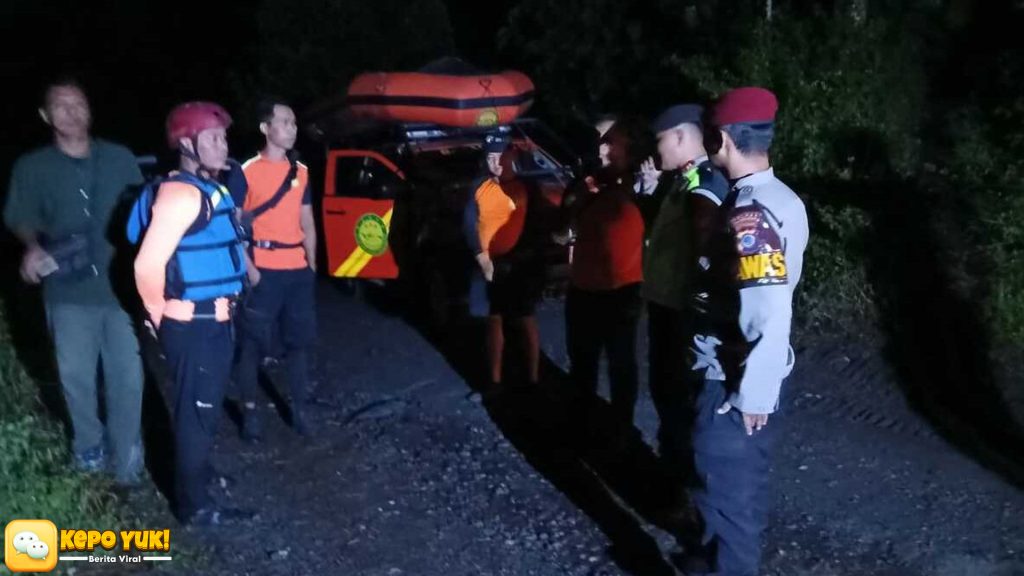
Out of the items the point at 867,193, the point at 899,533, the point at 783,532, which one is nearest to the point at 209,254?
the point at 783,532

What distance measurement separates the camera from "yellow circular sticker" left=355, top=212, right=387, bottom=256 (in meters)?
10.1


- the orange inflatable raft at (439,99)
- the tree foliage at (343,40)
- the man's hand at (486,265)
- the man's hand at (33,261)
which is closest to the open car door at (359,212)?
the orange inflatable raft at (439,99)

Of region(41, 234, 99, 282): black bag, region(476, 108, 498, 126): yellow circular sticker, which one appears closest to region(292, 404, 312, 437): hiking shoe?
region(41, 234, 99, 282): black bag

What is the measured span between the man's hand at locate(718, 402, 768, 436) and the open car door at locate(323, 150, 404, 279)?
20.2ft

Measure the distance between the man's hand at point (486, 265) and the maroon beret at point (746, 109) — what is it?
2.98 meters

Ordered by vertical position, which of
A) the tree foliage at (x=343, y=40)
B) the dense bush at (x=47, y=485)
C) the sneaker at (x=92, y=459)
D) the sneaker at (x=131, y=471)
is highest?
→ the tree foliage at (x=343, y=40)

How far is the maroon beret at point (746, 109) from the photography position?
4.12 metres

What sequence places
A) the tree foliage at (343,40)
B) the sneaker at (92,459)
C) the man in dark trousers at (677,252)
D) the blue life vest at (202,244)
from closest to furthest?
the blue life vest at (202,244) < the man in dark trousers at (677,252) < the sneaker at (92,459) < the tree foliage at (343,40)

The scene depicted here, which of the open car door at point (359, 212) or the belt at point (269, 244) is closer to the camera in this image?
the belt at point (269, 244)

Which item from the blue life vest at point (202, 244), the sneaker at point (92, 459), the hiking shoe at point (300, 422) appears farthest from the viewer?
the hiking shoe at point (300, 422)

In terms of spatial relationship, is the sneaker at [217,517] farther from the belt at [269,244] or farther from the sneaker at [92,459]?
the belt at [269,244]

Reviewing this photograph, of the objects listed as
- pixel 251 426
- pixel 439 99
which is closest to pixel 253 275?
pixel 251 426

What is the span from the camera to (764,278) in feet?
12.9

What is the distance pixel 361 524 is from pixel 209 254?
150cm
